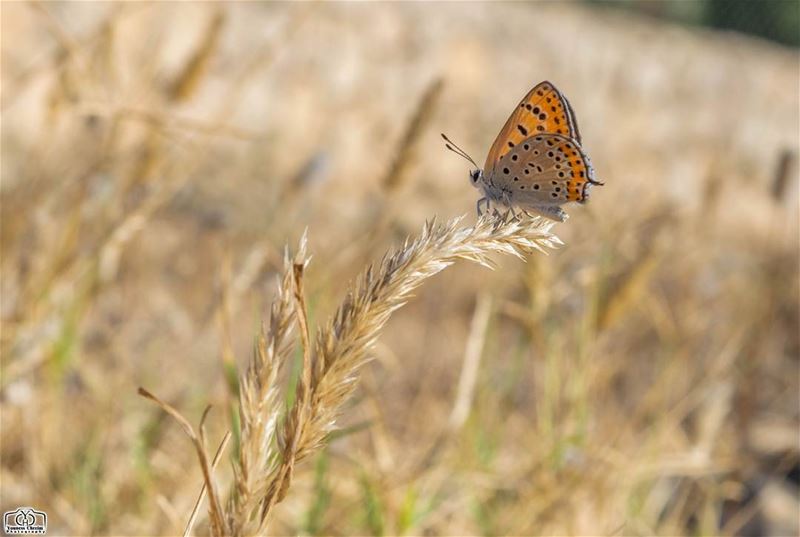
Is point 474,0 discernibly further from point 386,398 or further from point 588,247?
point 588,247

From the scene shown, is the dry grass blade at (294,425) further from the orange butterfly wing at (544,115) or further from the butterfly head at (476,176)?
the butterfly head at (476,176)

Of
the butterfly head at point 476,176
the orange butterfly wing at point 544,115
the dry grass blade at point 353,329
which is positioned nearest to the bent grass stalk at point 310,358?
the dry grass blade at point 353,329

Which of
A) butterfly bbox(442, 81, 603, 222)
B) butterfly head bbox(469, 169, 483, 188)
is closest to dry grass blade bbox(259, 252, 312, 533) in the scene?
butterfly bbox(442, 81, 603, 222)

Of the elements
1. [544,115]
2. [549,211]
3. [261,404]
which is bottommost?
[261,404]

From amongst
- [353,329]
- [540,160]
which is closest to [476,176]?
[540,160]

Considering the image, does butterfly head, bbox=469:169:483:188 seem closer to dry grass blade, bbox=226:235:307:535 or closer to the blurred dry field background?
the blurred dry field background

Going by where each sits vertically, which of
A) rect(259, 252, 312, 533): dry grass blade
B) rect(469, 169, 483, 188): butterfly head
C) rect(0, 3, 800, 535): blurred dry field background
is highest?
rect(469, 169, 483, 188): butterfly head

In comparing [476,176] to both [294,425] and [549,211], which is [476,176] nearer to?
[549,211]

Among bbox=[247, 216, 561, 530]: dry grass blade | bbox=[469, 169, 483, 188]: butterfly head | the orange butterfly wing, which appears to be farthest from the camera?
bbox=[469, 169, 483, 188]: butterfly head

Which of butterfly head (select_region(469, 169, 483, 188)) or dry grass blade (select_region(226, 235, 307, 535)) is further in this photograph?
butterfly head (select_region(469, 169, 483, 188))
